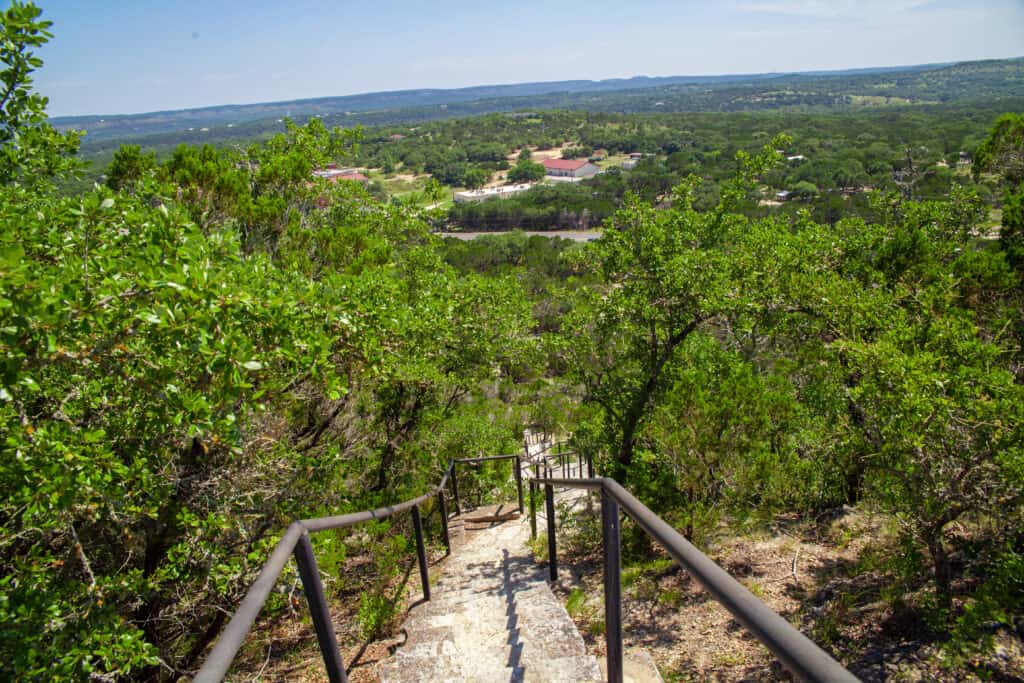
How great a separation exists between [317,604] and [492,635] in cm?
195

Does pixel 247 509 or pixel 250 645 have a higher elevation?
pixel 247 509

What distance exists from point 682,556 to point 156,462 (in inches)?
115

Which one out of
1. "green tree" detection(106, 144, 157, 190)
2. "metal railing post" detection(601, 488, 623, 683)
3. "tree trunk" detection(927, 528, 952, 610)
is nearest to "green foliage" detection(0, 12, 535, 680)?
Result: "metal railing post" detection(601, 488, 623, 683)

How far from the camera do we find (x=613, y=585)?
1.85 m

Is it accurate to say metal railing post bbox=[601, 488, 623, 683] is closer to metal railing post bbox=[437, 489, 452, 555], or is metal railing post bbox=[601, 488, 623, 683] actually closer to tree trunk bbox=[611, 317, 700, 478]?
metal railing post bbox=[437, 489, 452, 555]

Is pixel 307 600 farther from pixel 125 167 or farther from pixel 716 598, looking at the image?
pixel 125 167

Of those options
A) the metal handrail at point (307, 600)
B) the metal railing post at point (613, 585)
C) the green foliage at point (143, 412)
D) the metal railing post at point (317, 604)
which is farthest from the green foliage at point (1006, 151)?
the metal railing post at point (317, 604)

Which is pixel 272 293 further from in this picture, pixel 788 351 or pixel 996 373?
pixel 788 351

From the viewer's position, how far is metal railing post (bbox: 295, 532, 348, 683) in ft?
5.87

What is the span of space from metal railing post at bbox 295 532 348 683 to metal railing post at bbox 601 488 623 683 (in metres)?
0.92

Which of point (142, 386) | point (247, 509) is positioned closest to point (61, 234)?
point (142, 386)

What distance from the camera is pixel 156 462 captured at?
302cm

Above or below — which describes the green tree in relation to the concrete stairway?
above

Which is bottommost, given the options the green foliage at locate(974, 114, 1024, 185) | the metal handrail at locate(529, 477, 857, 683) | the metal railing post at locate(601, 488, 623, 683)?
the metal railing post at locate(601, 488, 623, 683)
